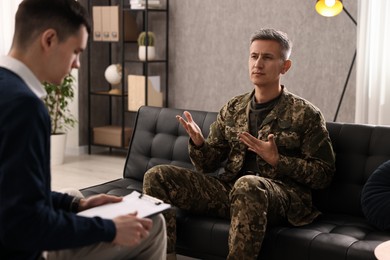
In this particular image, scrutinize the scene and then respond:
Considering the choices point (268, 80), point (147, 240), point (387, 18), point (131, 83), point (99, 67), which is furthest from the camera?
point (99, 67)

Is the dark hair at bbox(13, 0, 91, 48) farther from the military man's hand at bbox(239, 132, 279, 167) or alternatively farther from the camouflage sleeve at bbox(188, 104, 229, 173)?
the camouflage sleeve at bbox(188, 104, 229, 173)

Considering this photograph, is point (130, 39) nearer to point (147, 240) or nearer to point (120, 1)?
point (120, 1)

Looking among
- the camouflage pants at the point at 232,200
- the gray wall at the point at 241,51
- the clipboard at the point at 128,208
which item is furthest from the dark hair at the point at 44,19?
the gray wall at the point at 241,51

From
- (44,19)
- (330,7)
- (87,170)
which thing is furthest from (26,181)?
(87,170)

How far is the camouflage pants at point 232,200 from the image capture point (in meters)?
2.52

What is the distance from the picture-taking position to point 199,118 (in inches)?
129

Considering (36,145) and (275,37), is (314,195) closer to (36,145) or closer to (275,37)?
(275,37)

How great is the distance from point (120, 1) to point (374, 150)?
3.91m

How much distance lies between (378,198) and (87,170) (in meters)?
3.35

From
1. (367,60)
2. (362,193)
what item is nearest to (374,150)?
(362,193)

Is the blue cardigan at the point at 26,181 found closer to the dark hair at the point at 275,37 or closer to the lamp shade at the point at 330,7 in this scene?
the dark hair at the point at 275,37

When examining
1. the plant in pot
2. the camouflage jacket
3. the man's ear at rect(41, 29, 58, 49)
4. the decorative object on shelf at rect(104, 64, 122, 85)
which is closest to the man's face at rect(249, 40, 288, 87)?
the camouflage jacket

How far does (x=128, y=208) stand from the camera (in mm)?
1863

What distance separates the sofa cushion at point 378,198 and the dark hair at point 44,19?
157 cm
